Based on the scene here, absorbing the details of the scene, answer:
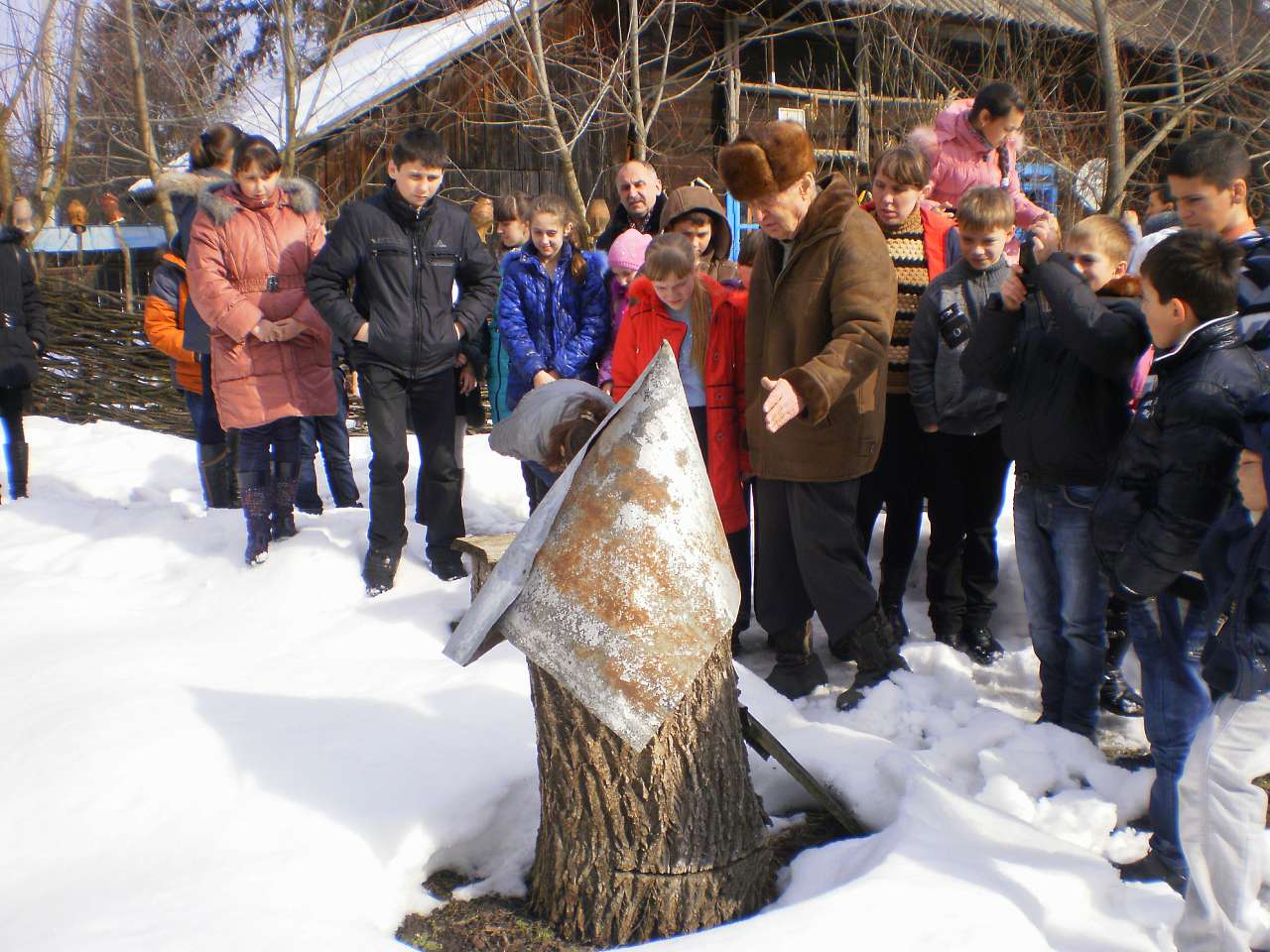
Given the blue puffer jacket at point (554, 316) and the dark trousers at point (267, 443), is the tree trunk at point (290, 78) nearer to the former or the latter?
the dark trousers at point (267, 443)

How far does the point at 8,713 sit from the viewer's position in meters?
3.38

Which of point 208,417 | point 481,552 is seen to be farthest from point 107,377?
point 481,552

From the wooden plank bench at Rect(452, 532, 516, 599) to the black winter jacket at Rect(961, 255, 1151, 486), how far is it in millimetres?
1809

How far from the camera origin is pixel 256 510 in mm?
4777

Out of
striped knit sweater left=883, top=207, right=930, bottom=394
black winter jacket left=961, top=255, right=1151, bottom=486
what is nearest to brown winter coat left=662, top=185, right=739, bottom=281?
striped knit sweater left=883, top=207, right=930, bottom=394

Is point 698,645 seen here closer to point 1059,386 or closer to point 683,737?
point 683,737

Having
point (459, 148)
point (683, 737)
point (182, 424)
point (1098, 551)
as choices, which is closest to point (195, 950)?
point (683, 737)

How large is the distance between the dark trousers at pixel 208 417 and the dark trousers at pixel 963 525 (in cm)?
378

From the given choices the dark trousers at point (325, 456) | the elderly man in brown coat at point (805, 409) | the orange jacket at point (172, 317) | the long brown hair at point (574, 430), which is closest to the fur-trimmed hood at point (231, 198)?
the orange jacket at point (172, 317)

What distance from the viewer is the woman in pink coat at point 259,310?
4672mm

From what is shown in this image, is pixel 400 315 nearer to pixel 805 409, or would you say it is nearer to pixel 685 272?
pixel 685 272

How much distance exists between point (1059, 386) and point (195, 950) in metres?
2.82

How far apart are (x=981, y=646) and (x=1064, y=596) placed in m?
0.76

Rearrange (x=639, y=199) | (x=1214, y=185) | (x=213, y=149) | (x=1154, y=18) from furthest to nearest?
(x=1154, y=18) < (x=213, y=149) < (x=639, y=199) < (x=1214, y=185)
